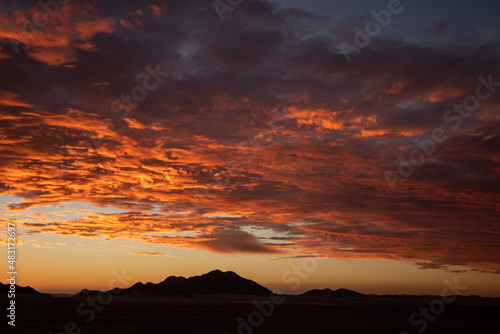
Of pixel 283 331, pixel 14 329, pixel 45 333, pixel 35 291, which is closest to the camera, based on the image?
pixel 45 333

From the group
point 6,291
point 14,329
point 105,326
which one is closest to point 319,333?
point 105,326

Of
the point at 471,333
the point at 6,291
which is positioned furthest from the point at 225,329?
the point at 6,291

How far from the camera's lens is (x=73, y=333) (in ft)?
110

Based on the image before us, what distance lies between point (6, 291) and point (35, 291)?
31.4m

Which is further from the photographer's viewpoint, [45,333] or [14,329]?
[14,329]

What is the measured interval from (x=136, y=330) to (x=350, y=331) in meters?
17.9

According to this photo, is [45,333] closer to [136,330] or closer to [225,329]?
[136,330]

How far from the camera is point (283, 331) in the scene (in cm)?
3741

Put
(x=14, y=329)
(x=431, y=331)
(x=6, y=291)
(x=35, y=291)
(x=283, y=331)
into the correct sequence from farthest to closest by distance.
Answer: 1. (x=35, y=291)
2. (x=6, y=291)
3. (x=431, y=331)
4. (x=283, y=331)
5. (x=14, y=329)

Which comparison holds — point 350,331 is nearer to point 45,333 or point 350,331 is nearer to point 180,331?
point 180,331

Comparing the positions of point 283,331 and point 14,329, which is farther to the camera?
point 283,331

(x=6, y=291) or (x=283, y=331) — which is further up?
(x=6, y=291)

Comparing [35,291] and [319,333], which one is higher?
[35,291]

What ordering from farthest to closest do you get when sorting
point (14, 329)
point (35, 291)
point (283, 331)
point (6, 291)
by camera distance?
point (35, 291) → point (6, 291) → point (283, 331) → point (14, 329)
